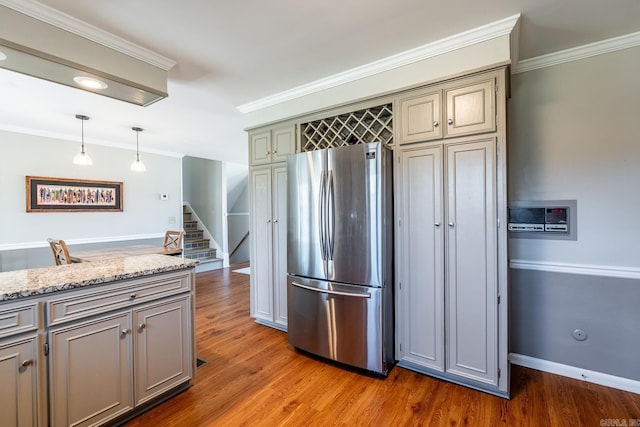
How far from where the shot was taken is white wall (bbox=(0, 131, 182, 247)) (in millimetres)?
3941

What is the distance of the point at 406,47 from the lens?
7.07ft

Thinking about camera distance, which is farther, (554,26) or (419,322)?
(419,322)

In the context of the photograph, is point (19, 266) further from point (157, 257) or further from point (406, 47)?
point (406, 47)

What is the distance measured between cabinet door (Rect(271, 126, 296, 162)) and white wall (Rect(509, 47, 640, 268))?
6.39ft

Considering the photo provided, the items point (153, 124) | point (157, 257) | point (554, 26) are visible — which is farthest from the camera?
point (153, 124)

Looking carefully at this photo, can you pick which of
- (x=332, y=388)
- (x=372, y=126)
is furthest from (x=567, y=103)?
(x=332, y=388)

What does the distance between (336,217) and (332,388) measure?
49.9 inches

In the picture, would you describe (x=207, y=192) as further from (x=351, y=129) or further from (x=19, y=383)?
(x=19, y=383)

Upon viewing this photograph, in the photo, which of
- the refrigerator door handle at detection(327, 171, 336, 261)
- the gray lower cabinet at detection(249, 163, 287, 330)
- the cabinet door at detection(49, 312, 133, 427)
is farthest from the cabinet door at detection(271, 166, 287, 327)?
the cabinet door at detection(49, 312, 133, 427)

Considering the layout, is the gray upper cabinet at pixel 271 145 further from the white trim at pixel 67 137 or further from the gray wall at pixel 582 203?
the white trim at pixel 67 137

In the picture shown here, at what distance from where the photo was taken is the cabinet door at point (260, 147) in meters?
3.15

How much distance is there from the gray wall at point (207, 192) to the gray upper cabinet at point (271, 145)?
3758 millimetres

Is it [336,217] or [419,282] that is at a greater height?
[336,217]

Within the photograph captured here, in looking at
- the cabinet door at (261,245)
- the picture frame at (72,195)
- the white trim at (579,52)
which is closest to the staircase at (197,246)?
the picture frame at (72,195)
